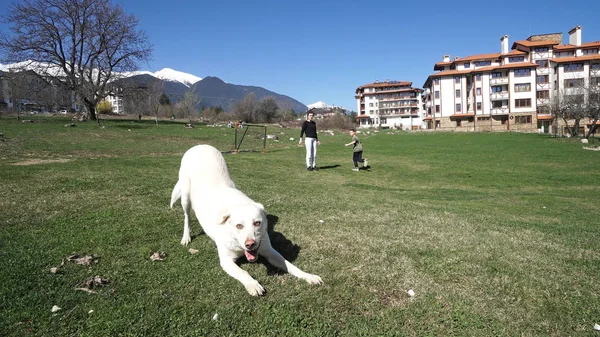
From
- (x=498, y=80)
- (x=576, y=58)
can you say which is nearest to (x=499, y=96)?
(x=498, y=80)

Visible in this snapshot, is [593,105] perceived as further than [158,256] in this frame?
Yes

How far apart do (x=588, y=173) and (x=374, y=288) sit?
20.6m

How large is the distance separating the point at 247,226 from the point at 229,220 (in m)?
0.37

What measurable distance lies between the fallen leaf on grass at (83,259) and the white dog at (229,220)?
4.49ft

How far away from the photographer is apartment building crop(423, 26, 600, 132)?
8088cm

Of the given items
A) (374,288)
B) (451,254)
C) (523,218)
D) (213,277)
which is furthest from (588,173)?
(213,277)

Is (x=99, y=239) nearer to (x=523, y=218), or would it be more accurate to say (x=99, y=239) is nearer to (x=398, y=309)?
(x=398, y=309)

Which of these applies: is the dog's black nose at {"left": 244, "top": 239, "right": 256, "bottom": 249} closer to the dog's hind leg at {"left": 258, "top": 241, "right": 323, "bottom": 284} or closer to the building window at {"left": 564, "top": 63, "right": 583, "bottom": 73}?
the dog's hind leg at {"left": 258, "top": 241, "right": 323, "bottom": 284}

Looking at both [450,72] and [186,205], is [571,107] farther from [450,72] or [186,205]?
[186,205]

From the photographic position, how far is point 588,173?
1873 cm

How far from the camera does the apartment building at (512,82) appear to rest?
80.9 metres

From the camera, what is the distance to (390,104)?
5394 inches

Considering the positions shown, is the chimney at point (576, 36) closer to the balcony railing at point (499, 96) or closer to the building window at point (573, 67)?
the building window at point (573, 67)

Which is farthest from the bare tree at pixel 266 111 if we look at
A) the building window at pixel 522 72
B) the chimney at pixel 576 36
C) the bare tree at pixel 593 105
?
the chimney at pixel 576 36
